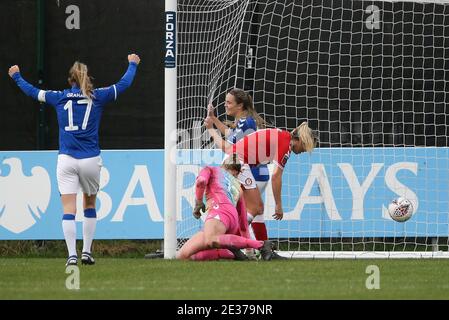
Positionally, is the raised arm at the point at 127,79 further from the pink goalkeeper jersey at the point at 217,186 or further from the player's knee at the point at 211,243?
the player's knee at the point at 211,243

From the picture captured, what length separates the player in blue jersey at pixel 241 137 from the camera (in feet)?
40.3

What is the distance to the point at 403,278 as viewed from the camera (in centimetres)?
984

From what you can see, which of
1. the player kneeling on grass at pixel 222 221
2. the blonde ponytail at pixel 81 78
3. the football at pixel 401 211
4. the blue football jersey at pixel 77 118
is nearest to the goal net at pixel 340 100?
the football at pixel 401 211

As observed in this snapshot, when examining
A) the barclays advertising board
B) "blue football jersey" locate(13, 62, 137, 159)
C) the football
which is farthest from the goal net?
"blue football jersey" locate(13, 62, 137, 159)

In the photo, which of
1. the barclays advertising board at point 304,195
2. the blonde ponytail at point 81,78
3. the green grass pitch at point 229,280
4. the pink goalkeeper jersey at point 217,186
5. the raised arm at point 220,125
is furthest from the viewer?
the barclays advertising board at point 304,195

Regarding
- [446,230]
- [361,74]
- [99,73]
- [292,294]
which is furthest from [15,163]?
[292,294]

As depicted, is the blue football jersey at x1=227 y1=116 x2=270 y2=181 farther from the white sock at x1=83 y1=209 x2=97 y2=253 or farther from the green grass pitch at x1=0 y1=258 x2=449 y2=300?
the white sock at x1=83 y1=209 x2=97 y2=253

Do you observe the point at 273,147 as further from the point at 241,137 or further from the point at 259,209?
the point at 259,209

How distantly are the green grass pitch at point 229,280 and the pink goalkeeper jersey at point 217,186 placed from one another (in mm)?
710

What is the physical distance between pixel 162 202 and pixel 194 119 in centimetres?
121

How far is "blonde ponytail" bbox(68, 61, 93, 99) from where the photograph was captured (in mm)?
11078

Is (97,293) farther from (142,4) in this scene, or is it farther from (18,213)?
(142,4)
